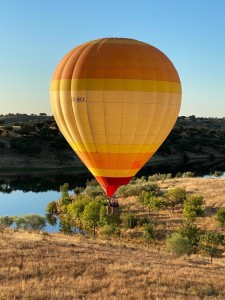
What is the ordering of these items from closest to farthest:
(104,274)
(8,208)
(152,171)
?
1. (104,274)
2. (8,208)
3. (152,171)

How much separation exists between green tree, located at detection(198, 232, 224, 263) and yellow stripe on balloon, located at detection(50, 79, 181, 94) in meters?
12.6

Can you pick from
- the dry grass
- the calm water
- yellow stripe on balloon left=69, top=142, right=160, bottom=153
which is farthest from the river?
the dry grass

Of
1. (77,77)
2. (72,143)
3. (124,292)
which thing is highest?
(77,77)

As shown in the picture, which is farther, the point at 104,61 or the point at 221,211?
the point at 221,211

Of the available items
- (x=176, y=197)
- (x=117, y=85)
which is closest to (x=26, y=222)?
(x=176, y=197)

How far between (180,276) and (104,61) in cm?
1165

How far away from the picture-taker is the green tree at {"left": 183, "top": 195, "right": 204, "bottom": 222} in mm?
35875

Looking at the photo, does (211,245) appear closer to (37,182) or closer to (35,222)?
(35,222)

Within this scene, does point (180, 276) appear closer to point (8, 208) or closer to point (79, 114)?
point (79, 114)

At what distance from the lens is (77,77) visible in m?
21.7

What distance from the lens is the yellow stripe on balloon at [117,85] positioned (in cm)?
2111

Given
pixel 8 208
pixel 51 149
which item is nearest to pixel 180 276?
pixel 8 208

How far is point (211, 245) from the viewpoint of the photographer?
29.8m

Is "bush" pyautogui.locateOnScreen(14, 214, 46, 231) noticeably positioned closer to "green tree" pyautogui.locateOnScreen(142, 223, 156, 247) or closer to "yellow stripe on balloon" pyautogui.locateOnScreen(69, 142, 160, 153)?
"green tree" pyautogui.locateOnScreen(142, 223, 156, 247)
